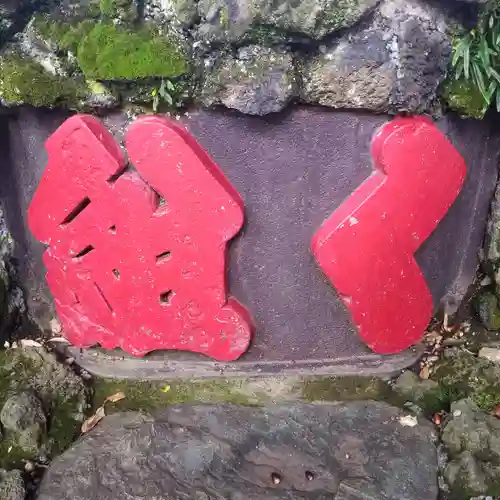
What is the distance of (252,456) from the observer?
9.69 ft

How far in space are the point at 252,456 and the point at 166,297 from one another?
36.4 inches

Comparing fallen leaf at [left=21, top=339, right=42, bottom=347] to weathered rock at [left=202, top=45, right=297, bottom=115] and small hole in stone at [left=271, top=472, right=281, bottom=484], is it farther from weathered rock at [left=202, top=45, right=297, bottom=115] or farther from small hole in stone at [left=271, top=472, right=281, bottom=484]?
weathered rock at [left=202, top=45, right=297, bottom=115]

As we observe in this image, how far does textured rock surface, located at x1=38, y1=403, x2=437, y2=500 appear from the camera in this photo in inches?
109

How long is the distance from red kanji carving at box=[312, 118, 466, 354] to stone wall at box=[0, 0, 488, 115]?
0.18m

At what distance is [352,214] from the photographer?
2855 mm

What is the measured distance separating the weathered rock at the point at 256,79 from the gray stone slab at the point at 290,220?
5.4 inches

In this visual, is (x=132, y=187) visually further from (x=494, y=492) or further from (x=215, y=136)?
(x=494, y=492)

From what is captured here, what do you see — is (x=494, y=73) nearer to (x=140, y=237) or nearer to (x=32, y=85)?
(x=140, y=237)

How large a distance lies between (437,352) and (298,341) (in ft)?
2.82

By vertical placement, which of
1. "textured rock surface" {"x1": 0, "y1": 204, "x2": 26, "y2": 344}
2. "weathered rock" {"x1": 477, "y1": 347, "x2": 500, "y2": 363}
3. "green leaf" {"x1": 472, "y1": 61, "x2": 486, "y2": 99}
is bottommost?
"weathered rock" {"x1": 477, "y1": 347, "x2": 500, "y2": 363}

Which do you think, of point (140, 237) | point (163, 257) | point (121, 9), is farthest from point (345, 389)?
point (121, 9)

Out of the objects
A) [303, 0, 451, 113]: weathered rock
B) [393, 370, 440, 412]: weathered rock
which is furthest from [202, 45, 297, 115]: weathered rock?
[393, 370, 440, 412]: weathered rock

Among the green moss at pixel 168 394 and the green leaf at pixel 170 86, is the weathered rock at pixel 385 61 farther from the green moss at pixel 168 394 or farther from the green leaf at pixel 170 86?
the green moss at pixel 168 394

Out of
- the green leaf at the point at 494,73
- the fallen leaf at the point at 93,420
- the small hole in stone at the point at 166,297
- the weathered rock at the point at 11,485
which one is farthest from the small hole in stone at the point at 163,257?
the green leaf at the point at 494,73
